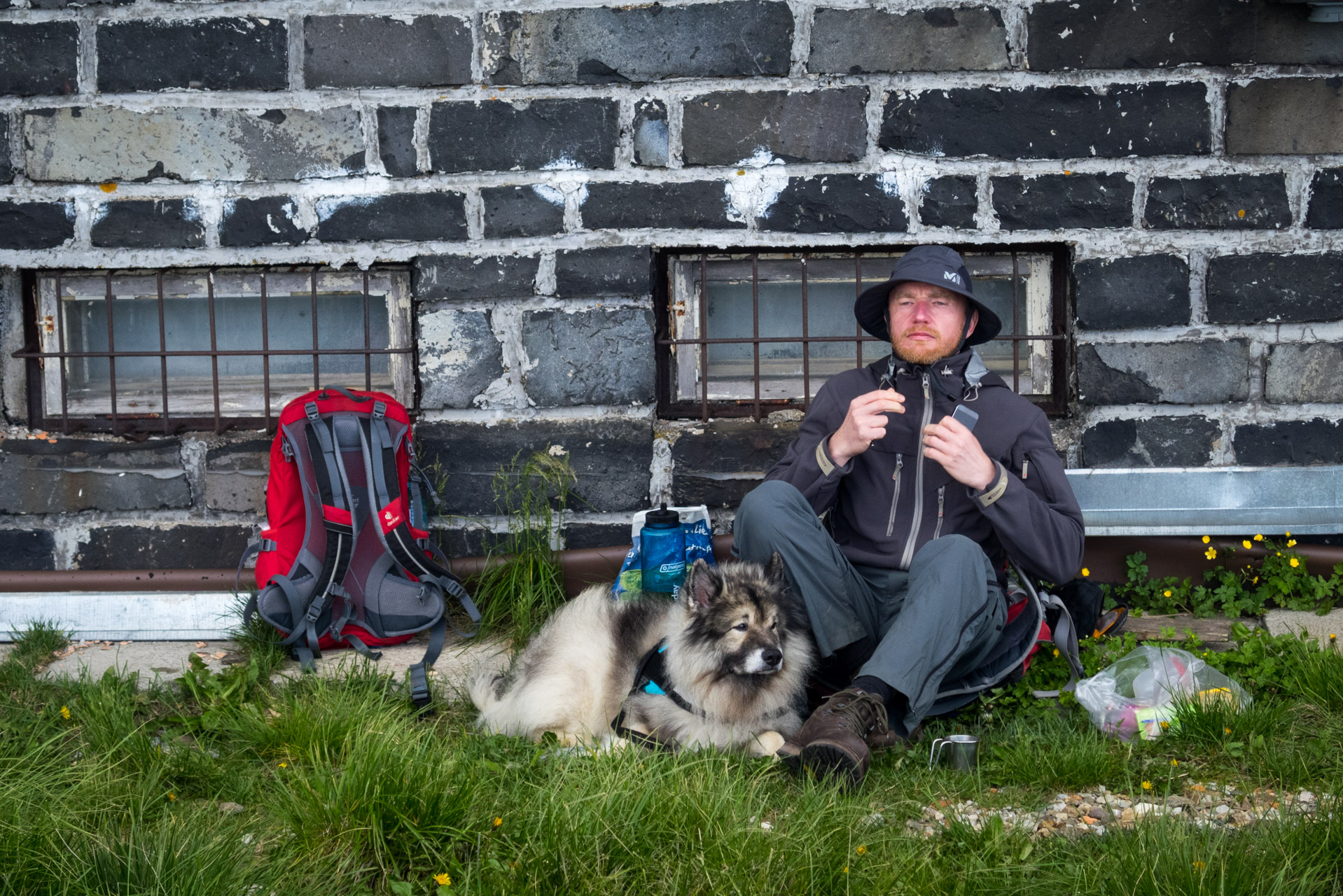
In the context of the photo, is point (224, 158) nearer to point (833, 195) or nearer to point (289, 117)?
point (289, 117)

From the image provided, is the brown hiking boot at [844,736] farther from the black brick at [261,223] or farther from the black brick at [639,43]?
the black brick at [261,223]

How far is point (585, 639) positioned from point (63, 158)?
3164 mm

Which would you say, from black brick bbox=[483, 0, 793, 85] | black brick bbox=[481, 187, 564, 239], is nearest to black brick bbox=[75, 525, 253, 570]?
black brick bbox=[481, 187, 564, 239]

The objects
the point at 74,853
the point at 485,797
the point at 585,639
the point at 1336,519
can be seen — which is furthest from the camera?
the point at 1336,519

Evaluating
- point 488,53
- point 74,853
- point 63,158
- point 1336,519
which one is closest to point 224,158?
point 63,158

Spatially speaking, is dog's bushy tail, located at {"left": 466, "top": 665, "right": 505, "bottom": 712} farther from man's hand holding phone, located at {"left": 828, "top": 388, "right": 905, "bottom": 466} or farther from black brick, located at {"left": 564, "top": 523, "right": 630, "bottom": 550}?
man's hand holding phone, located at {"left": 828, "top": 388, "right": 905, "bottom": 466}

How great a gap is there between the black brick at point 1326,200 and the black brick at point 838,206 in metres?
1.63

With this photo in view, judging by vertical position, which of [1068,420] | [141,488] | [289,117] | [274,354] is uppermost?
[289,117]

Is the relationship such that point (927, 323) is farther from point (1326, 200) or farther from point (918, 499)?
point (1326, 200)

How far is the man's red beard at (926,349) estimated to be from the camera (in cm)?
335

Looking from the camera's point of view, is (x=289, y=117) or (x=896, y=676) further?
(x=289, y=117)

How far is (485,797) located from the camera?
231cm

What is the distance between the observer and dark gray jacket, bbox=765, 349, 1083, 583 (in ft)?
10.7

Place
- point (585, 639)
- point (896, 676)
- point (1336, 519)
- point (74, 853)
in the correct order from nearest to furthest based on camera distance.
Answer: point (74, 853) → point (896, 676) → point (585, 639) → point (1336, 519)
